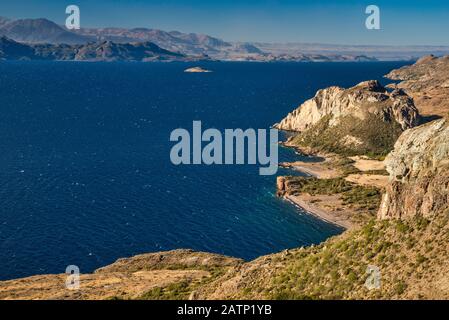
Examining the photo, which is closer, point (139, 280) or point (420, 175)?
point (420, 175)

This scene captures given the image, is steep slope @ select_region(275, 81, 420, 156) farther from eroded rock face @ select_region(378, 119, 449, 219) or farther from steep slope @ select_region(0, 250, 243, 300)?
eroded rock face @ select_region(378, 119, 449, 219)

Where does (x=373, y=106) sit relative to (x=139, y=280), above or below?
above

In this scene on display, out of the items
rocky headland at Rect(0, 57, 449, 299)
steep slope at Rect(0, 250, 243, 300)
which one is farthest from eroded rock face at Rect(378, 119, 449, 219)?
steep slope at Rect(0, 250, 243, 300)

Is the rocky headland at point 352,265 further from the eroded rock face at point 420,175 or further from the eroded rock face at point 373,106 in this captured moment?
the eroded rock face at point 373,106

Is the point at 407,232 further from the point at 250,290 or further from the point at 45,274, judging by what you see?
the point at 45,274

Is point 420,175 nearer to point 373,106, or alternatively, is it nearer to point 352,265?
point 352,265

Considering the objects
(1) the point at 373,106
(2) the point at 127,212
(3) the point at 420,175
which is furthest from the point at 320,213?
(1) the point at 373,106

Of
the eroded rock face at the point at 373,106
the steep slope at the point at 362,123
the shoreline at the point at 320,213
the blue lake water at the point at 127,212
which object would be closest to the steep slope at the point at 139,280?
the blue lake water at the point at 127,212
